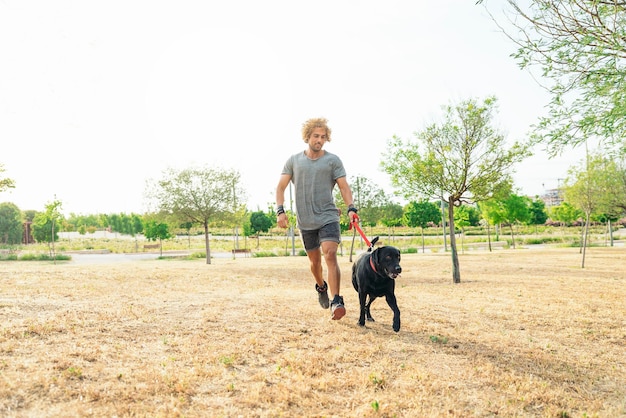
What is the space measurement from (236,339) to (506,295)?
726 centimetres

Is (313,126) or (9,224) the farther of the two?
(9,224)

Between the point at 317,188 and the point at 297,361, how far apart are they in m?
2.27

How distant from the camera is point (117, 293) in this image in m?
9.07

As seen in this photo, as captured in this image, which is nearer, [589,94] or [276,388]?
[276,388]

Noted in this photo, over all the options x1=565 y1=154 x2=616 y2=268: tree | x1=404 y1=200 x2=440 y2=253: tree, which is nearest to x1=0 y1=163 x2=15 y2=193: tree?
x1=565 y1=154 x2=616 y2=268: tree

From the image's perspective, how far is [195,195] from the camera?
25328mm

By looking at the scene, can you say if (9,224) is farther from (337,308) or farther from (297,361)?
(297,361)

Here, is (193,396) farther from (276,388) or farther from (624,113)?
(624,113)

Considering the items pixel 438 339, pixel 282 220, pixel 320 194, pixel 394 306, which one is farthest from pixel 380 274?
pixel 282 220

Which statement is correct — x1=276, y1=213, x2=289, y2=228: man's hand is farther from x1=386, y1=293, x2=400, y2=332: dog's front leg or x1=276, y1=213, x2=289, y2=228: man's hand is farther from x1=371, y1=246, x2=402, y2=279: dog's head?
x1=386, y1=293, x2=400, y2=332: dog's front leg

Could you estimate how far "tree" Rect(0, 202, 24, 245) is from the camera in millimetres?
42344

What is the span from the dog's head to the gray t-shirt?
30.0 inches

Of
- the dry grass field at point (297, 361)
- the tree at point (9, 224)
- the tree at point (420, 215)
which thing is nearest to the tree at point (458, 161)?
the dry grass field at point (297, 361)

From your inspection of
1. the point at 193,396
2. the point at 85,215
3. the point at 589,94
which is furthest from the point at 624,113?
the point at 85,215
